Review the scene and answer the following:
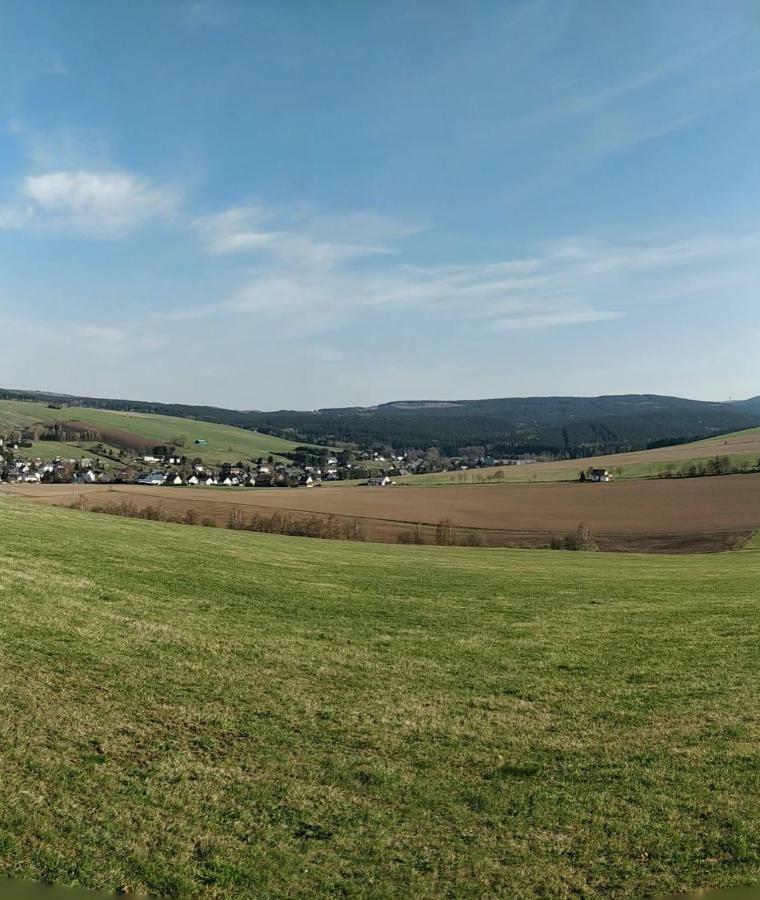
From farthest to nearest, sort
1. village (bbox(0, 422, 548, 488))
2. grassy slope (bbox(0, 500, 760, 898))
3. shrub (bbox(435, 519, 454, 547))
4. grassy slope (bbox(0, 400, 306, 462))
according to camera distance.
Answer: grassy slope (bbox(0, 400, 306, 462)), village (bbox(0, 422, 548, 488)), shrub (bbox(435, 519, 454, 547)), grassy slope (bbox(0, 500, 760, 898))

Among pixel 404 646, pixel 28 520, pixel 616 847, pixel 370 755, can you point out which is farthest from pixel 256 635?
pixel 28 520

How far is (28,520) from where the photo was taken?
22172mm

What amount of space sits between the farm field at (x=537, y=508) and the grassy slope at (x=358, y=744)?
1536 inches

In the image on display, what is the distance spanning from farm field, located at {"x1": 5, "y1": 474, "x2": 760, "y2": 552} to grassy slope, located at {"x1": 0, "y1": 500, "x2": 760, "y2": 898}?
39.0 metres

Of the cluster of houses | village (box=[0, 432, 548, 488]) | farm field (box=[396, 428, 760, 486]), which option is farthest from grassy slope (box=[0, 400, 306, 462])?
farm field (box=[396, 428, 760, 486])

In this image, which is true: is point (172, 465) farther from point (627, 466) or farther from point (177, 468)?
point (627, 466)

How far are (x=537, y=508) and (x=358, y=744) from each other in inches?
2595

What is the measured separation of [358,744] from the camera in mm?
8039

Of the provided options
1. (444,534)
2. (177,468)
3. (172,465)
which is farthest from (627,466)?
(172,465)

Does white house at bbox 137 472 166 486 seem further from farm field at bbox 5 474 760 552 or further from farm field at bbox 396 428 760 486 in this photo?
farm field at bbox 396 428 760 486

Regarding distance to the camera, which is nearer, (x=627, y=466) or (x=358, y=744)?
(x=358, y=744)

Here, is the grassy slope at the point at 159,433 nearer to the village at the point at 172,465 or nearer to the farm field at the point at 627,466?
the village at the point at 172,465

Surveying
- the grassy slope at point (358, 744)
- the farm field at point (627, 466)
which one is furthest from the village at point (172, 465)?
the grassy slope at point (358, 744)

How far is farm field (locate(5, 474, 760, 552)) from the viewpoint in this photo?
54.3 meters
